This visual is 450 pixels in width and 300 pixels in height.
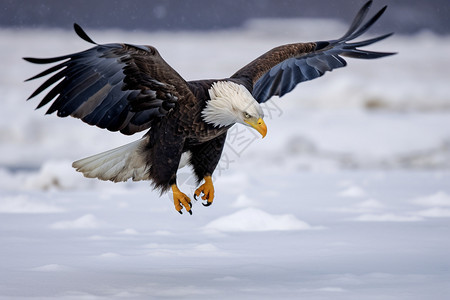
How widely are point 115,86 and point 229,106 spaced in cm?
67

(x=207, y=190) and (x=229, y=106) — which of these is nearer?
(x=229, y=106)

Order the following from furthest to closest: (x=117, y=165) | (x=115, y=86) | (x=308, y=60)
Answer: (x=308, y=60) → (x=117, y=165) → (x=115, y=86)

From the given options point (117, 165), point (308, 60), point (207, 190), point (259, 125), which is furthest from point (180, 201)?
point (308, 60)

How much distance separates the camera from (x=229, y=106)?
4.13 metres

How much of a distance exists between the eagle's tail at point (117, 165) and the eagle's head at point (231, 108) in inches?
24.1

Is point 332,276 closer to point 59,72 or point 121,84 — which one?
point 121,84

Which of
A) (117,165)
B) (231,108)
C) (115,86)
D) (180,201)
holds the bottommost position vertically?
(180,201)

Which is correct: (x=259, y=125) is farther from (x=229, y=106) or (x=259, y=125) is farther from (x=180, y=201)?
(x=180, y=201)

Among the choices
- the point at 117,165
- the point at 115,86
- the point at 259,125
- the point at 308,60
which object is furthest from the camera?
the point at 308,60

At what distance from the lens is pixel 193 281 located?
12.7ft

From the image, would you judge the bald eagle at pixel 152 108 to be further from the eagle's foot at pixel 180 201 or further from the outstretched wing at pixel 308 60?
the outstretched wing at pixel 308 60

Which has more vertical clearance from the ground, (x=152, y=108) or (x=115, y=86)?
(x=115, y=86)

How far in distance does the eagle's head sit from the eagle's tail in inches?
24.1

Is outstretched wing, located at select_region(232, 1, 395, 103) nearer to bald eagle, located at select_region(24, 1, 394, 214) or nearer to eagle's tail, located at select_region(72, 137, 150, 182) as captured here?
bald eagle, located at select_region(24, 1, 394, 214)
